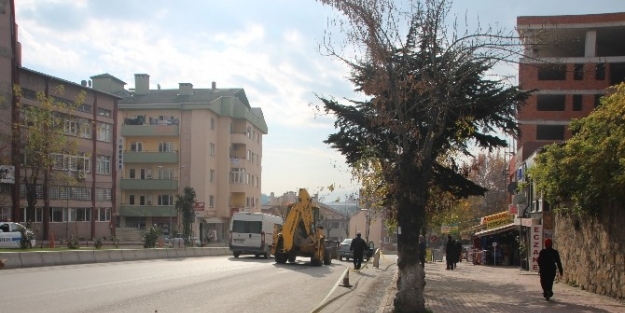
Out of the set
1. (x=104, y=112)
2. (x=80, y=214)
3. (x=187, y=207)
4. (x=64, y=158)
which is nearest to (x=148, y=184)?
(x=187, y=207)

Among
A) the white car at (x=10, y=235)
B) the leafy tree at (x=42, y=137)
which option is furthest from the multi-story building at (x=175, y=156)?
the white car at (x=10, y=235)

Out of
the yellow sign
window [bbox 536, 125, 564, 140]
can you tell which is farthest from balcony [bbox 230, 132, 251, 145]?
the yellow sign

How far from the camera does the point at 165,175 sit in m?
74.8

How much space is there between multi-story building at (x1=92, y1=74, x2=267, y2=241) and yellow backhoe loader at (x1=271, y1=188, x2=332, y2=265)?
39159 mm

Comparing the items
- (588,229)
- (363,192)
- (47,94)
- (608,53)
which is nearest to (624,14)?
(608,53)

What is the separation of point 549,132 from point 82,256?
134ft

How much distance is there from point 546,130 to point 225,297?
46529mm

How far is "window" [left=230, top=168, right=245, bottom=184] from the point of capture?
80.0 metres

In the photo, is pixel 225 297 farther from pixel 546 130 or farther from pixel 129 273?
pixel 546 130

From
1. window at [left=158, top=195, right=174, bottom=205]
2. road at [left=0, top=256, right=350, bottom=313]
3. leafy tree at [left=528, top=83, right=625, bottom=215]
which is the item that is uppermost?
leafy tree at [left=528, top=83, right=625, bottom=215]

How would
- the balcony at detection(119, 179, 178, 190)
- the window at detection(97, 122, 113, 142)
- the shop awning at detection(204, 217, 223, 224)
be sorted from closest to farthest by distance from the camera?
the window at detection(97, 122, 113, 142), the balcony at detection(119, 179, 178, 190), the shop awning at detection(204, 217, 223, 224)

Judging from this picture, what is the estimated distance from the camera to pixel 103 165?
62.7 metres

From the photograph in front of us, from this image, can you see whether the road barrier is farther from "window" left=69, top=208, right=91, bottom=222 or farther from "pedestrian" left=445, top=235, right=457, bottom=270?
"window" left=69, top=208, right=91, bottom=222

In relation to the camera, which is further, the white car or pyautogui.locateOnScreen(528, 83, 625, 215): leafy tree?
the white car
